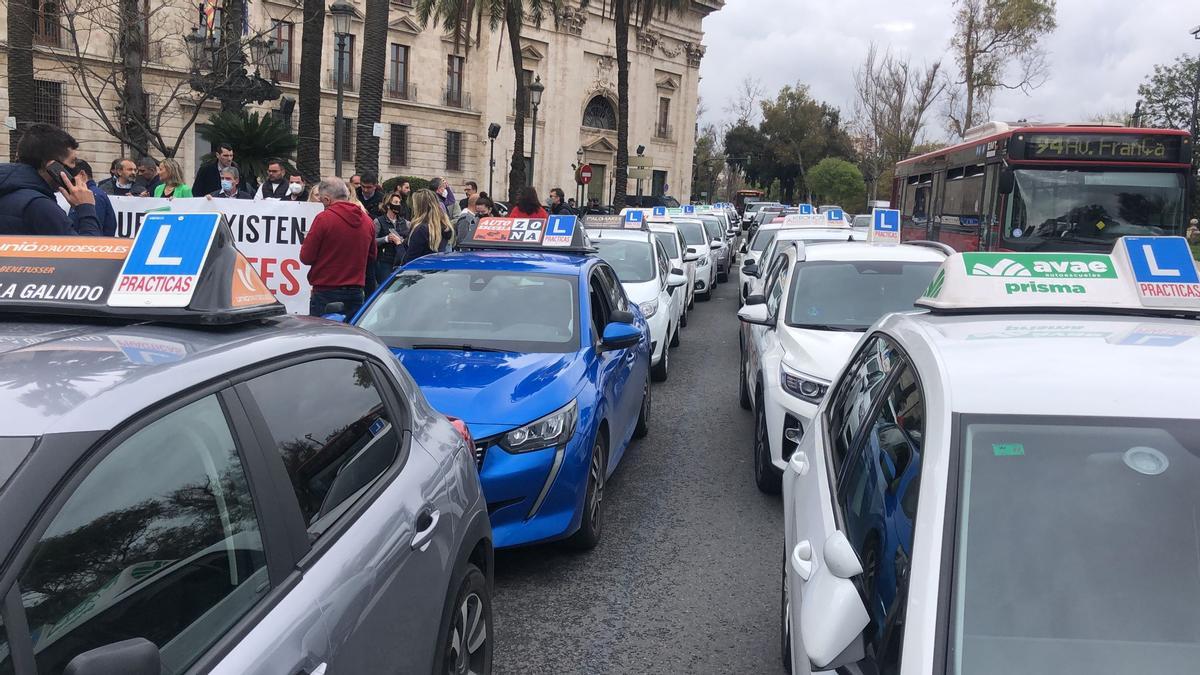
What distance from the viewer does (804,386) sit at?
6098 millimetres

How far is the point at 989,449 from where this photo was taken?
246 centimetres

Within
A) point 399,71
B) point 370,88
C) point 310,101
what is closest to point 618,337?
point 310,101

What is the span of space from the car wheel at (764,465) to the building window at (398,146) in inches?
1847

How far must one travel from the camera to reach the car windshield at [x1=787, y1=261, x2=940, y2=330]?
23.6ft

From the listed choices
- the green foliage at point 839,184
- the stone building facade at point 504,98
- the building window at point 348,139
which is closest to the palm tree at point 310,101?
the stone building facade at point 504,98

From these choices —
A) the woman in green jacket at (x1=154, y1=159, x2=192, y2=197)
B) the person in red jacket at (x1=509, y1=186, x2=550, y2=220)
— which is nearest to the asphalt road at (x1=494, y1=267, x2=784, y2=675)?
the person in red jacket at (x1=509, y1=186, x2=550, y2=220)

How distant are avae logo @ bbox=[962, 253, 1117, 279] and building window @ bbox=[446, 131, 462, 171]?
2070 inches

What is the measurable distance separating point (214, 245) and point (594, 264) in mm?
4637

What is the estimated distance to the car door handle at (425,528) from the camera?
2887 millimetres

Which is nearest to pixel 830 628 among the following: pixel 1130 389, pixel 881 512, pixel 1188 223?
pixel 881 512

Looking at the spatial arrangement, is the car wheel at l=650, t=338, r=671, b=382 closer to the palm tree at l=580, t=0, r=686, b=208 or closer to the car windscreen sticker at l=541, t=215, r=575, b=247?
the car windscreen sticker at l=541, t=215, r=575, b=247

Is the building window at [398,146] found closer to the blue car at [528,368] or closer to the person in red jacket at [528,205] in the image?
the person in red jacket at [528,205]

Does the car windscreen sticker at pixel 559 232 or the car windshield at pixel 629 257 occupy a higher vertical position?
the car windscreen sticker at pixel 559 232

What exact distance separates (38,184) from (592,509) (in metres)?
3.84
